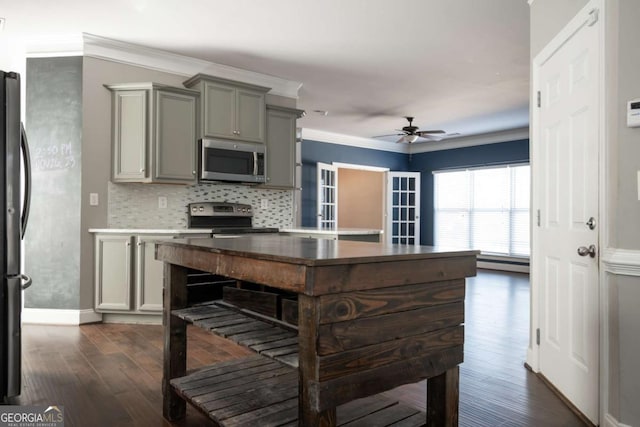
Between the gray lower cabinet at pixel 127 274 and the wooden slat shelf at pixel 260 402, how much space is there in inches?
79.8

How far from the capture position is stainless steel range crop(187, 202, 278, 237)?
4.71m

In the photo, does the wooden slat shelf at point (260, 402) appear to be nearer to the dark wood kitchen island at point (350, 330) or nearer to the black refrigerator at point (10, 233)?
the dark wood kitchen island at point (350, 330)

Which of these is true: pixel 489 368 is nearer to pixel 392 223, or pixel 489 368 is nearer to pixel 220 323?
pixel 220 323

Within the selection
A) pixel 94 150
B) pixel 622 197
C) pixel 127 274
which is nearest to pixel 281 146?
pixel 94 150

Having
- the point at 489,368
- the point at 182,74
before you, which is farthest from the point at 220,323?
the point at 182,74

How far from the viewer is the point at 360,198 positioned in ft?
34.6

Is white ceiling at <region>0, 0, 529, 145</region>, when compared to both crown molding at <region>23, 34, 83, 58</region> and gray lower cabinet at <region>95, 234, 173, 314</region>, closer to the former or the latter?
crown molding at <region>23, 34, 83, 58</region>

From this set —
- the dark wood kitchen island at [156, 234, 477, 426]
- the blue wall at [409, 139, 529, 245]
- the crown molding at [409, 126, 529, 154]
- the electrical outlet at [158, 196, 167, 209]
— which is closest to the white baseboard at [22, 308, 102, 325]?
the electrical outlet at [158, 196, 167, 209]

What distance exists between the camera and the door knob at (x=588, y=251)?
2.12 m

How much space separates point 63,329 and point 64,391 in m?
1.60

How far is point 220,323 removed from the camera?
1870mm

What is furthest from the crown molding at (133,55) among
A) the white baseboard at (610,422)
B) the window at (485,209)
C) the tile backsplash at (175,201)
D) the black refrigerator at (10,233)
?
the window at (485,209)

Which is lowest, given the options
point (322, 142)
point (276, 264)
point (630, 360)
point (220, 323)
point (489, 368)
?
point (489, 368)

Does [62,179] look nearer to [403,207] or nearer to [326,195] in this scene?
[326,195]
